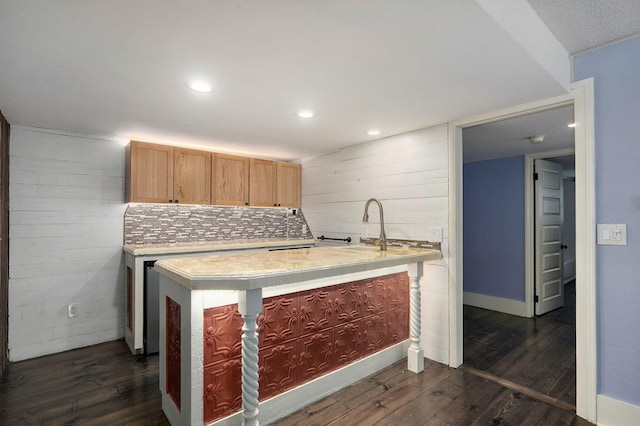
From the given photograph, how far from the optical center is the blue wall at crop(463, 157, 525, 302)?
4496 mm

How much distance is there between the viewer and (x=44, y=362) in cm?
294

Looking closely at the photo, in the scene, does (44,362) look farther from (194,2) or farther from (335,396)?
(194,2)

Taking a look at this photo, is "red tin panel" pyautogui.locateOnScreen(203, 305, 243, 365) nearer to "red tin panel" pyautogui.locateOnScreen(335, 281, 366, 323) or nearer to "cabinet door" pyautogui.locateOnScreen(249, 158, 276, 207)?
"red tin panel" pyautogui.locateOnScreen(335, 281, 366, 323)

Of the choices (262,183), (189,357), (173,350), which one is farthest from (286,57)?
(262,183)

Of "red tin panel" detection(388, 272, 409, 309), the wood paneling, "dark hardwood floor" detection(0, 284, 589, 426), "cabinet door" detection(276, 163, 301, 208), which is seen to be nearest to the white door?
"dark hardwood floor" detection(0, 284, 589, 426)

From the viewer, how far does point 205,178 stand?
149 inches

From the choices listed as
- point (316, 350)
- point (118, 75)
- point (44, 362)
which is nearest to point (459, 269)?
point (316, 350)

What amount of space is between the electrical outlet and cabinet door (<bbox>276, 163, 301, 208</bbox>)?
96.9 inches

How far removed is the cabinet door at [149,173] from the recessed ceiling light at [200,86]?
1548 millimetres

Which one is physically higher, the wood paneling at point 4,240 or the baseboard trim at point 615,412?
the wood paneling at point 4,240

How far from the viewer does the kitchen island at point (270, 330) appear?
1.75 metres

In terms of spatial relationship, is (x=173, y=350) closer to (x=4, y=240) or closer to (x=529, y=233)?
(x=4, y=240)

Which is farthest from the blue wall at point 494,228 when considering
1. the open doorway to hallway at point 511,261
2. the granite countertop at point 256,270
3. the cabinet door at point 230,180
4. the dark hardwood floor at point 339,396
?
the cabinet door at point 230,180

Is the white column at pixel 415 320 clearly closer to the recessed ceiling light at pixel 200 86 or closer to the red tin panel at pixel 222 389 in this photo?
the red tin panel at pixel 222 389
